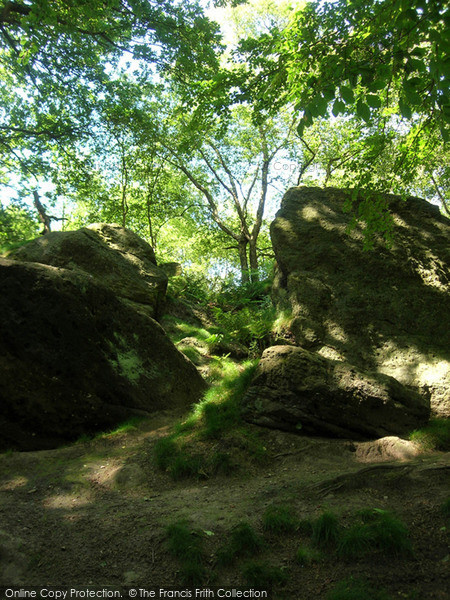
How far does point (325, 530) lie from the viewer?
11.4ft

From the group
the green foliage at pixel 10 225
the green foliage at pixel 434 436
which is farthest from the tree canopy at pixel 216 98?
the green foliage at pixel 434 436

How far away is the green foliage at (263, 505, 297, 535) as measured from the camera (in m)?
3.65

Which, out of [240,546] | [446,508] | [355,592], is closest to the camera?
[355,592]

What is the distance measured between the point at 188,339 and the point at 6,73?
13618 mm

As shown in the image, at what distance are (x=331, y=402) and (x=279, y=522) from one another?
239 cm

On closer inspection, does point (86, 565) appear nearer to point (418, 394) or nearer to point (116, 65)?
point (418, 394)

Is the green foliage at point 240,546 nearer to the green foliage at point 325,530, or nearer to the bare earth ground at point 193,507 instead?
the bare earth ground at point 193,507

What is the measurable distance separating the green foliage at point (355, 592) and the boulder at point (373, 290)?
161 inches

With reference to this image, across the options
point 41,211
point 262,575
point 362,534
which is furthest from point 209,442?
point 41,211

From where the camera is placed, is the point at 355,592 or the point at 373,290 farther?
the point at 373,290

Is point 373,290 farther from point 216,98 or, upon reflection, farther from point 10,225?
point 10,225

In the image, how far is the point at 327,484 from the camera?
14.1ft

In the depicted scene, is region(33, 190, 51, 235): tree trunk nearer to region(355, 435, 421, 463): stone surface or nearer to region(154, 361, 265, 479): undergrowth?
region(154, 361, 265, 479): undergrowth

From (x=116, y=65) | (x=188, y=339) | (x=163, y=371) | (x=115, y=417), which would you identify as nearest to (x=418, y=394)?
(x=163, y=371)
